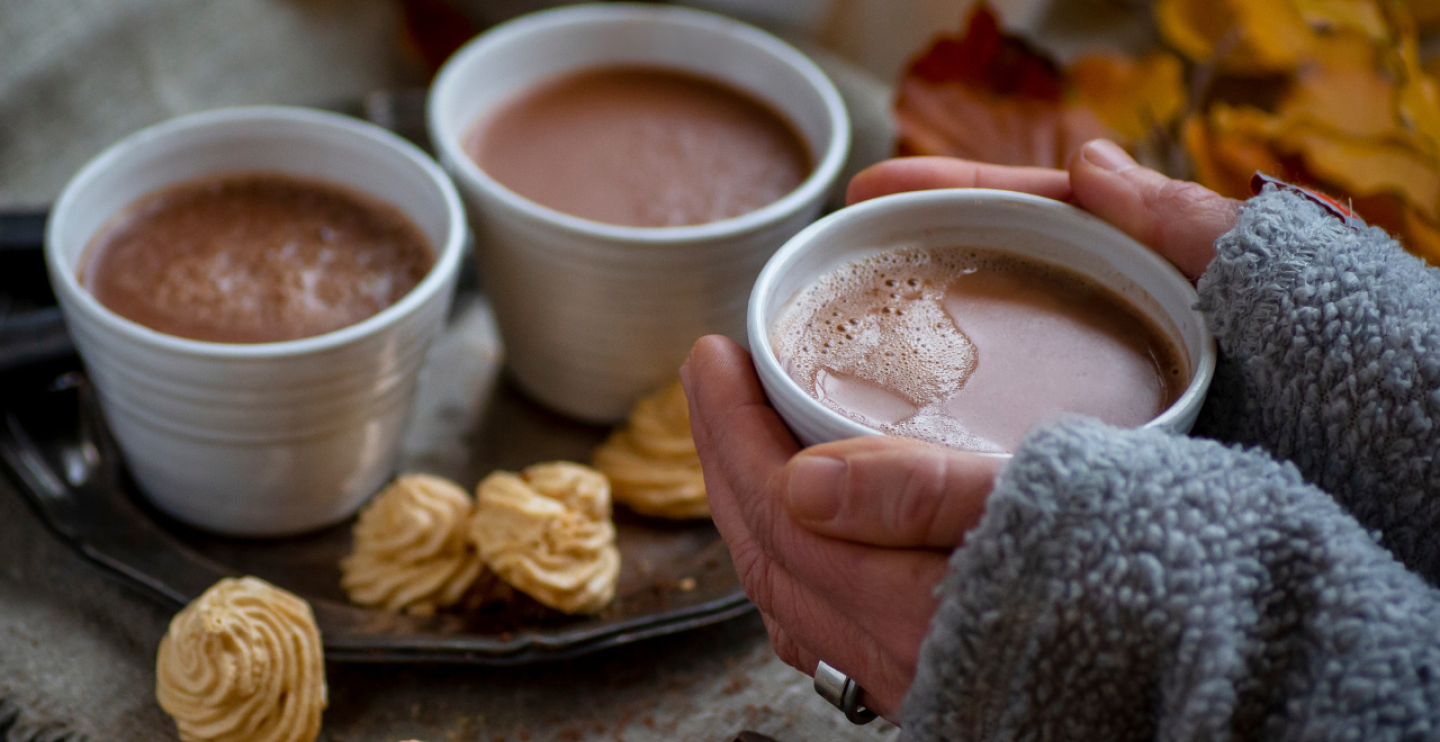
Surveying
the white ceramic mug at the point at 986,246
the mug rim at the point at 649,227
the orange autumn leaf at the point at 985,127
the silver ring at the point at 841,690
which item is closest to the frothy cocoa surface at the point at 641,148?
the mug rim at the point at 649,227

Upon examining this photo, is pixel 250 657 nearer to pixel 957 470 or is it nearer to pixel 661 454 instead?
pixel 661 454

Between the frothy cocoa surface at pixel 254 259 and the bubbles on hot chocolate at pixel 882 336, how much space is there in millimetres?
440

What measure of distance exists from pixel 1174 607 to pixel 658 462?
1.91 feet

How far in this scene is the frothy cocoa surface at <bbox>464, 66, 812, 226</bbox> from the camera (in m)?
1.09

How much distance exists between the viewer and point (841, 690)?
28.5 inches

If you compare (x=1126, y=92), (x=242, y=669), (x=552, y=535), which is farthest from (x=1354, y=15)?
(x=242, y=669)

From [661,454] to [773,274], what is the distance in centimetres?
41

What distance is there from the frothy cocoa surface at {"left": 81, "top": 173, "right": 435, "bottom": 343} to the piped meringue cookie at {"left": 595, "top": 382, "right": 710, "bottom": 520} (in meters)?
0.25

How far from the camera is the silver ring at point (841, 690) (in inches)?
28.4

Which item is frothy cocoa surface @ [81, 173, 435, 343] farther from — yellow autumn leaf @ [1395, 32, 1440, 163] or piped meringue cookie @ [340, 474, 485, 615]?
yellow autumn leaf @ [1395, 32, 1440, 163]

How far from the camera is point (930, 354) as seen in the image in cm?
68

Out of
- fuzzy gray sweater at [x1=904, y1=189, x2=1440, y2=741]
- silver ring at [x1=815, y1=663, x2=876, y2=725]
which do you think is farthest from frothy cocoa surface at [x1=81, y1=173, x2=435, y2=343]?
fuzzy gray sweater at [x1=904, y1=189, x2=1440, y2=741]

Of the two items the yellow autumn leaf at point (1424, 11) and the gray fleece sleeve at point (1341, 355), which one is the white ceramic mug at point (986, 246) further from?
the yellow autumn leaf at point (1424, 11)

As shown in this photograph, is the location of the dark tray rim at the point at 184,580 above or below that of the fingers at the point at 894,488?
below
